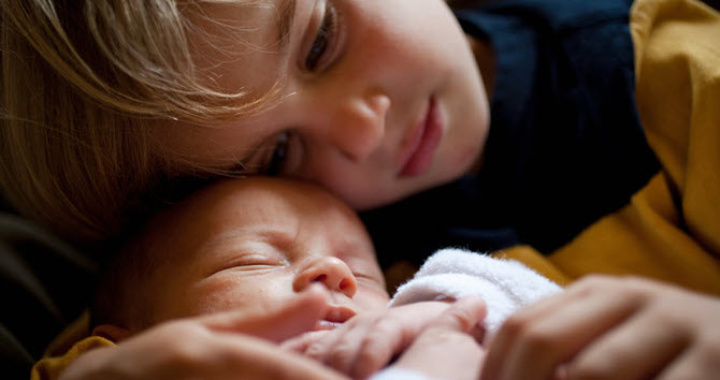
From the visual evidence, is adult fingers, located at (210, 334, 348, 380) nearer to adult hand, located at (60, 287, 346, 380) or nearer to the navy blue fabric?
adult hand, located at (60, 287, 346, 380)

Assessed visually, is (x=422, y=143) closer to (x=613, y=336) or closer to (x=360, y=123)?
(x=360, y=123)

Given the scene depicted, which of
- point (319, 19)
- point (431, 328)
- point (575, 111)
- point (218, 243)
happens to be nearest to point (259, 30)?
point (319, 19)

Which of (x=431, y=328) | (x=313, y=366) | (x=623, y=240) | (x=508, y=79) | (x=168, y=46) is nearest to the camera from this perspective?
(x=313, y=366)

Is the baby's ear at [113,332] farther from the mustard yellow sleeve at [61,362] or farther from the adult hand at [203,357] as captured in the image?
the adult hand at [203,357]

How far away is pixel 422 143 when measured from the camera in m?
0.96

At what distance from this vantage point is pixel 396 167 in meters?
0.96

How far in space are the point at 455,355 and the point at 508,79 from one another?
2.15 ft

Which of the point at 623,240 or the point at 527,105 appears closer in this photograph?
the point at 623,240

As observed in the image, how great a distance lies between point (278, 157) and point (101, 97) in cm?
27

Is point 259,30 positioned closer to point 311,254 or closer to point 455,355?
point 311,254

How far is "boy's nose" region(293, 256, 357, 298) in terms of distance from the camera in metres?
0.72

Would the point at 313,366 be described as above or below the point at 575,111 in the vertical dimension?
above

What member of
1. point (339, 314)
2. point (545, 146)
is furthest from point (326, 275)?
point (545, 146)

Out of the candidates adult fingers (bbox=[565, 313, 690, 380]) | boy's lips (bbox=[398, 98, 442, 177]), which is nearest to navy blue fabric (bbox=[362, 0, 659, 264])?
boy's lips (bbox=[398, 98, 442, 177])
